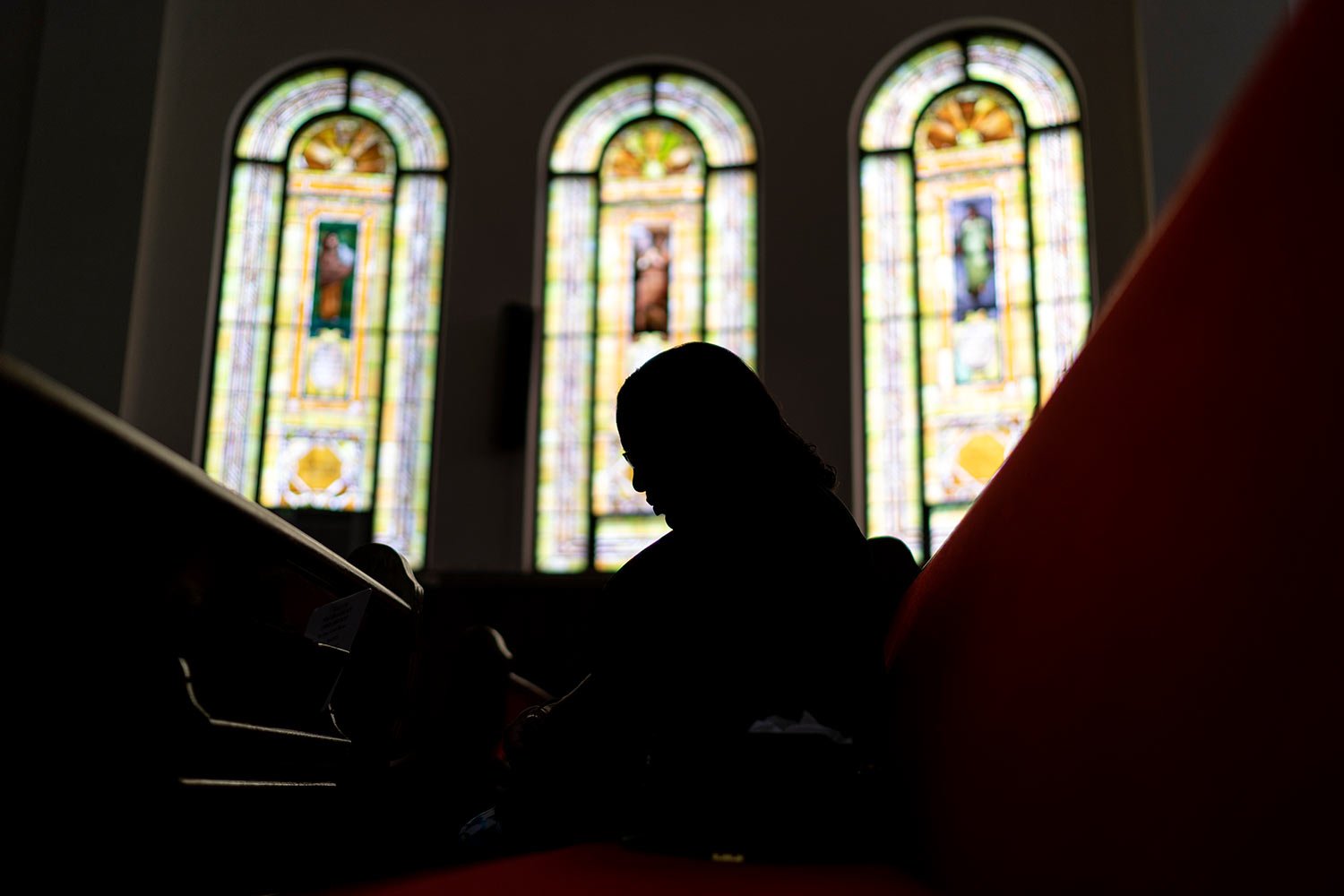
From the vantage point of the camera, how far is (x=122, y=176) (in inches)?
298

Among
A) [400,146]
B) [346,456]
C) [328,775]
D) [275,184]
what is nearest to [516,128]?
[400,146]

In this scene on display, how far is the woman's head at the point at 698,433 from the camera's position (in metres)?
1.77

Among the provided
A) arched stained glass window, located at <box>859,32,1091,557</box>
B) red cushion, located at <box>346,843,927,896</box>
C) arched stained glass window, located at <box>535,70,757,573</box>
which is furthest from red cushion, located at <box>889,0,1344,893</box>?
Result: arched stained glass window, located at <box>535,70,757,573</box>

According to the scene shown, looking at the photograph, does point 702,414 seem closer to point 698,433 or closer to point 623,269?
point 698,433

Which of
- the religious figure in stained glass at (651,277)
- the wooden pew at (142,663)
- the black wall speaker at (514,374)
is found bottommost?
the wooden pew at (142,663)

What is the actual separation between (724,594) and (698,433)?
0.75 feet

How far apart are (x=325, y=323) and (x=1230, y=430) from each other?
7426mm

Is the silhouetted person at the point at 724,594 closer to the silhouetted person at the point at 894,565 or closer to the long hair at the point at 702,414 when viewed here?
the long hair at the point at 702,414

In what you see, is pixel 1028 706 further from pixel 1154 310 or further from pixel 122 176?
pixel 122 176

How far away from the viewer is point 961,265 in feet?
24.9

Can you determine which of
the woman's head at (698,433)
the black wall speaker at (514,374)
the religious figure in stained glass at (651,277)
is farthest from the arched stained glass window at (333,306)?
the woman's head at (698,433)

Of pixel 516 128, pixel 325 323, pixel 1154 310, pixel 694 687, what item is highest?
pixel 516 128

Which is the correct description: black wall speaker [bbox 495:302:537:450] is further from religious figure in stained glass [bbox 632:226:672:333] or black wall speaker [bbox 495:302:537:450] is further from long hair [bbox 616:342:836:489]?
long hair [bbox 616:342:836:489]

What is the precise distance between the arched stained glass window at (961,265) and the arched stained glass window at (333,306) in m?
2.75
